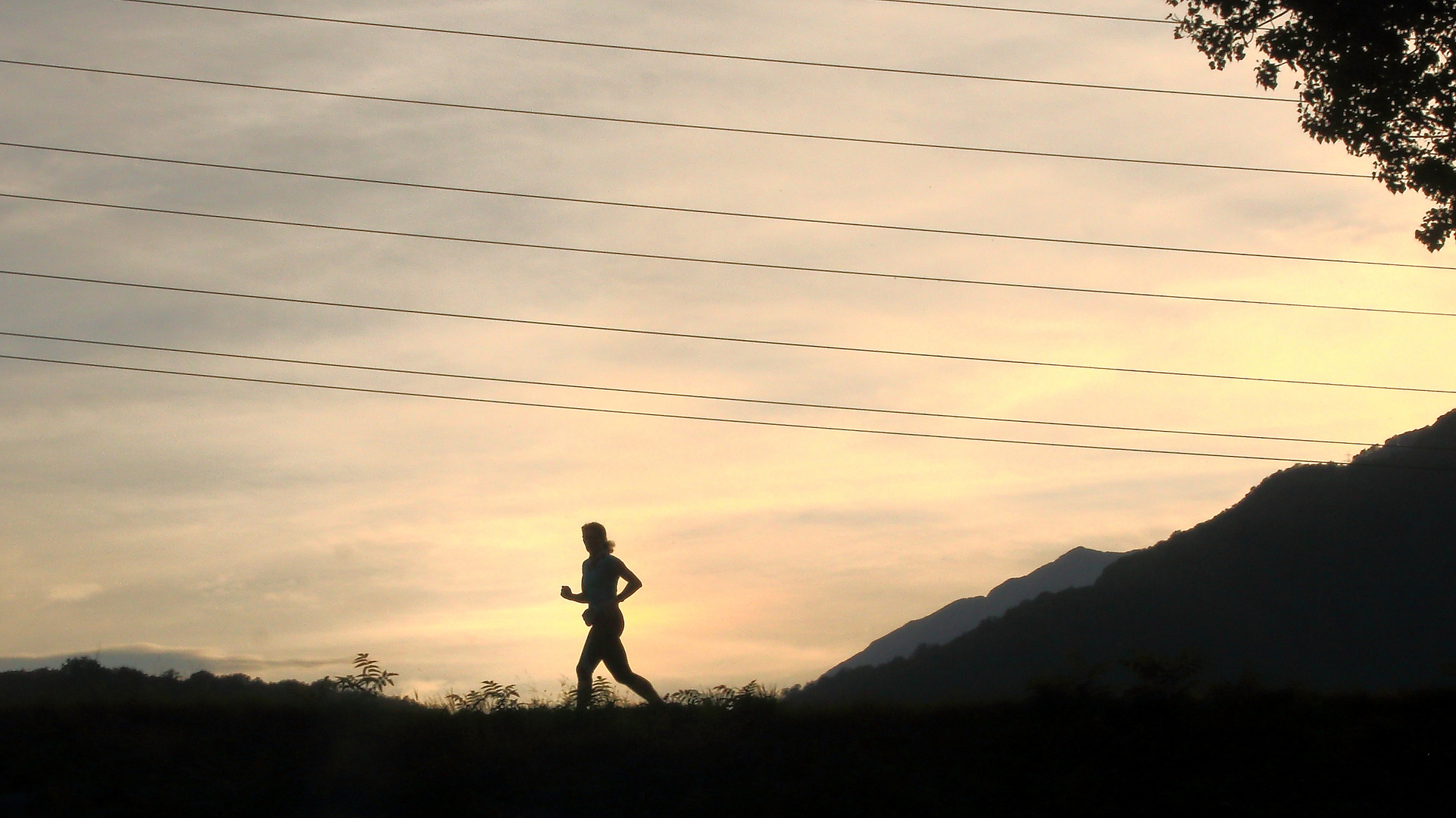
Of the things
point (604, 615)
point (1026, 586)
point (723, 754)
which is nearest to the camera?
point (723, 754)

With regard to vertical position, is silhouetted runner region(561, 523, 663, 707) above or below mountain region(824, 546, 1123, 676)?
below

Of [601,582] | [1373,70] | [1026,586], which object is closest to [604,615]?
[601,582]

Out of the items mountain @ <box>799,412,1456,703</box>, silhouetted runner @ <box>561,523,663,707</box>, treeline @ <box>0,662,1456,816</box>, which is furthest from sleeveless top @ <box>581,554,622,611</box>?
mountain @ <box>799,412,1456,703</box>

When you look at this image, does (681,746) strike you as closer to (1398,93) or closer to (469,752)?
(469,752)

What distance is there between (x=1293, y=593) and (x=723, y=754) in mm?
86449

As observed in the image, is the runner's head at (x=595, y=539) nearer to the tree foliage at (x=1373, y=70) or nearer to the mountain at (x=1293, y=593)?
the tree foliage at (x=1373, y=70)

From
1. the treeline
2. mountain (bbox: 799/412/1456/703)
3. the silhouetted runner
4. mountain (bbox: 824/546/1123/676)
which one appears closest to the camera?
the treeline

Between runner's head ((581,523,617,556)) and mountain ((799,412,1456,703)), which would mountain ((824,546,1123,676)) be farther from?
runner's head ((581,523,617,556))

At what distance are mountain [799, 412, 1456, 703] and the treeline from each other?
202 ft

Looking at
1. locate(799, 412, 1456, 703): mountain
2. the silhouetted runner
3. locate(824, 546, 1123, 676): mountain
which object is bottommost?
the silhouetted runner

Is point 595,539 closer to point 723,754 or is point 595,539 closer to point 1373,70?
point 723,754

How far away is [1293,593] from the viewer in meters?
90.1

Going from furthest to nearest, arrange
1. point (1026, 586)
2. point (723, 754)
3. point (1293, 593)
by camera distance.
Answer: point (1026, 586), point (1293, 593), point (723, 754)

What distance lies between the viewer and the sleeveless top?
1506cm
